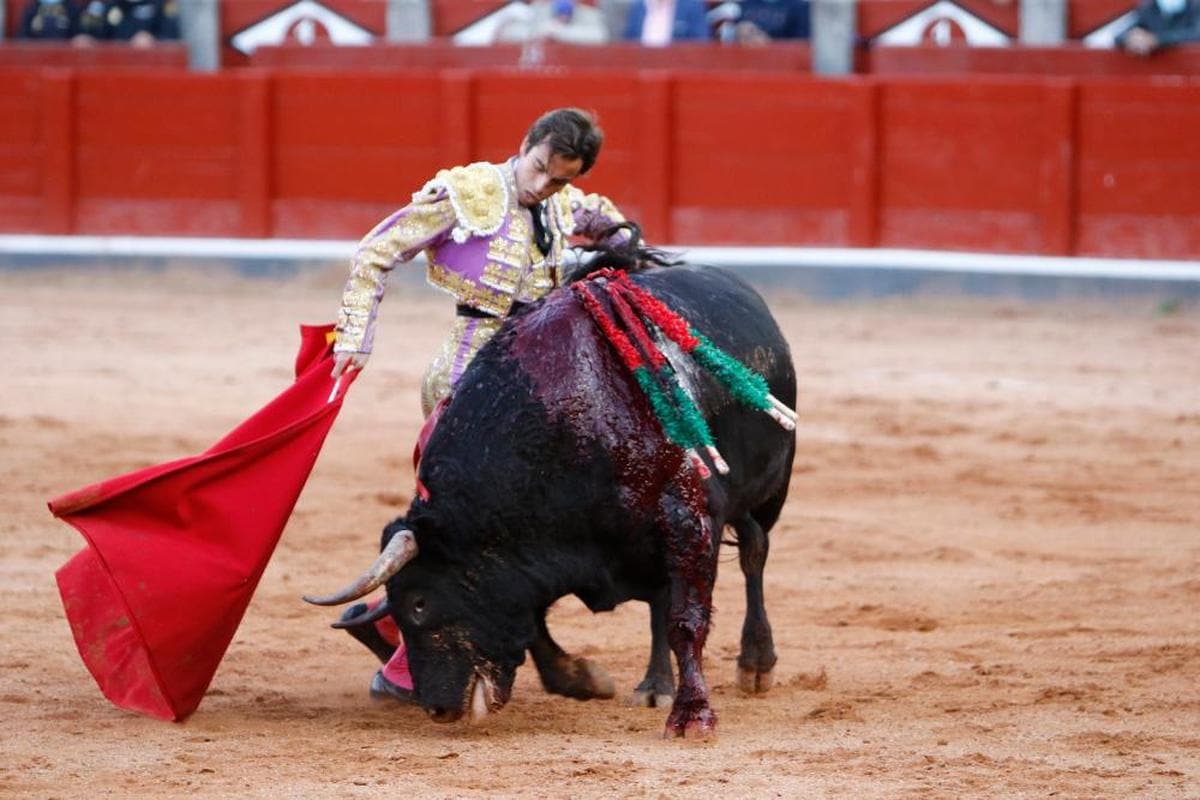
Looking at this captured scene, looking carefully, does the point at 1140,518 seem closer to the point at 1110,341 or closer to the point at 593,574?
the point at 593,574

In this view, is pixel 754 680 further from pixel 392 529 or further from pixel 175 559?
pixel 175 559

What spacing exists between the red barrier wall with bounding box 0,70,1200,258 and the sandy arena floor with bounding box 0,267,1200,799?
1.02 metres

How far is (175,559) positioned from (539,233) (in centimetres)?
89

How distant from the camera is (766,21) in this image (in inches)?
414

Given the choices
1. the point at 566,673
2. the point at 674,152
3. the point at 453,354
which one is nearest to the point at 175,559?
the point at 453,354

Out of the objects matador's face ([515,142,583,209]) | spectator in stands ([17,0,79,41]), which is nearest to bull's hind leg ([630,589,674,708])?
matador's face ([515,142,583,209])

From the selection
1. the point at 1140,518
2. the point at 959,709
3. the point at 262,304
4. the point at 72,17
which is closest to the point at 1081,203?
the point at 262,304

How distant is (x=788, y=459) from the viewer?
4.01 metres

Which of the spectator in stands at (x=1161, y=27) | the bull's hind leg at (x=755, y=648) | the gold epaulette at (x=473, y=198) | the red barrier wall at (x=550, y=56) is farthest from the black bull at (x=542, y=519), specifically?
the red barrier wall at (x=550, y=56)

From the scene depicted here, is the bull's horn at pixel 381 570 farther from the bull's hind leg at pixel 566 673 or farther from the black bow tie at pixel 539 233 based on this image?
the black bow tie at pixel 539 233

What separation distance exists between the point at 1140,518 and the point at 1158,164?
454 centimetres

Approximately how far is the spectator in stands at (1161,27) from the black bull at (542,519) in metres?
6.74

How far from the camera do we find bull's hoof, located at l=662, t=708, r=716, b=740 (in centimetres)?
340

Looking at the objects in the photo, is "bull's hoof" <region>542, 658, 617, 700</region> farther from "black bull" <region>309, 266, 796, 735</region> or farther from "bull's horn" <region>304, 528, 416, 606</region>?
"bull's horn" <region>304, 528, 416, 606</region>
